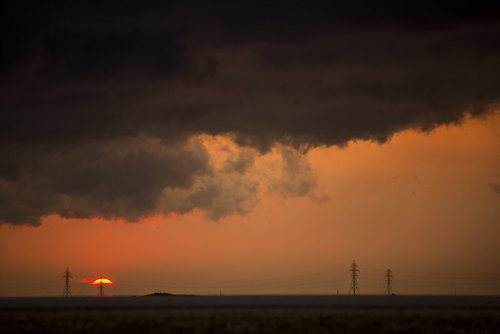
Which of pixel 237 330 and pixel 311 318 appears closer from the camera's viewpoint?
pixel 237 330

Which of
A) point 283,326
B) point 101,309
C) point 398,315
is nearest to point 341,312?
point 398,315

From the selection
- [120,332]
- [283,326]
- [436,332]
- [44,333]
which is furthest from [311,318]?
[44,333]

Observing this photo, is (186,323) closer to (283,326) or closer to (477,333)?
(283,326)

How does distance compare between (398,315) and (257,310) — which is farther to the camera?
(257,310)

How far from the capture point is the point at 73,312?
453 ft

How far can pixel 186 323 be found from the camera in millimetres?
117062

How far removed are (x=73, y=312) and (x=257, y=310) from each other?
92.9 feet

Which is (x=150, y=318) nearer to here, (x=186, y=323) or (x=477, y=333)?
(x=186, y=323)

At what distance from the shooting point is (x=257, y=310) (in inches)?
5472

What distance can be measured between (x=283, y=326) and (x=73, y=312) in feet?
127

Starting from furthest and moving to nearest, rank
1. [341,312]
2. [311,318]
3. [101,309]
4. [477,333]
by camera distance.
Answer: [101,309]
[341,312]
[311,318]
[477,333]

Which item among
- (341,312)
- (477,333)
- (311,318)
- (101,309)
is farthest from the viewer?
(101,309)

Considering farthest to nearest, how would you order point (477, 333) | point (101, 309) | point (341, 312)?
point (101, 309) → point (341, 312) → point (477, 333)

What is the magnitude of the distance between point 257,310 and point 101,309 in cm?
2596
